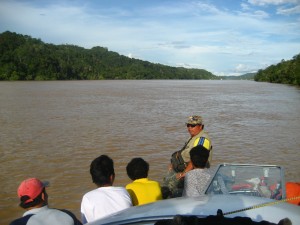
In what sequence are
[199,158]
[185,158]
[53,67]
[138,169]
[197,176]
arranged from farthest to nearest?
[53,67] → [185,158] → [199,158] → [197,176] → [138,169]

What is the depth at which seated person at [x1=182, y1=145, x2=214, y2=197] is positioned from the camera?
4.27 meters

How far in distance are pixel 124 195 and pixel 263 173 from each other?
4.61 ft

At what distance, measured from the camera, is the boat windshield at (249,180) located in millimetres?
3477

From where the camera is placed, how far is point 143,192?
400cm

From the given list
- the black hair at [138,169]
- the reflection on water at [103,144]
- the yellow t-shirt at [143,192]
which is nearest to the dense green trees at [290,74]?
the reflection on water at [103,144]

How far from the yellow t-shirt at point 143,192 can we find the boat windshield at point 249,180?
0.81 metres

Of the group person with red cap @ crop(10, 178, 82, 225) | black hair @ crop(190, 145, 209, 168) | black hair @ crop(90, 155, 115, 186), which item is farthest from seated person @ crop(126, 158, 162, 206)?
person with red cap @ crop(10, 178, 82, 225)

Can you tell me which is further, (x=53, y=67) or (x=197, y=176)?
(x=53, y=67)

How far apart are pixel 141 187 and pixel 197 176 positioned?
71 centimetres

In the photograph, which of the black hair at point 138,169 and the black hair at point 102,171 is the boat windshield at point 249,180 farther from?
the black hair at point 102,171

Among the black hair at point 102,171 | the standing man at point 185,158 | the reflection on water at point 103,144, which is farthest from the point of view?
the reflection on water at point 103,144

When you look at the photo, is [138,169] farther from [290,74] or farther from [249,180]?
[290,74]

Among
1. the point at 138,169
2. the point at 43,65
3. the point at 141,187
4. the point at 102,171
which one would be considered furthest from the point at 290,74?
the point at 102,171

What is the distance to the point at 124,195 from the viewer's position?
3.52 metres
